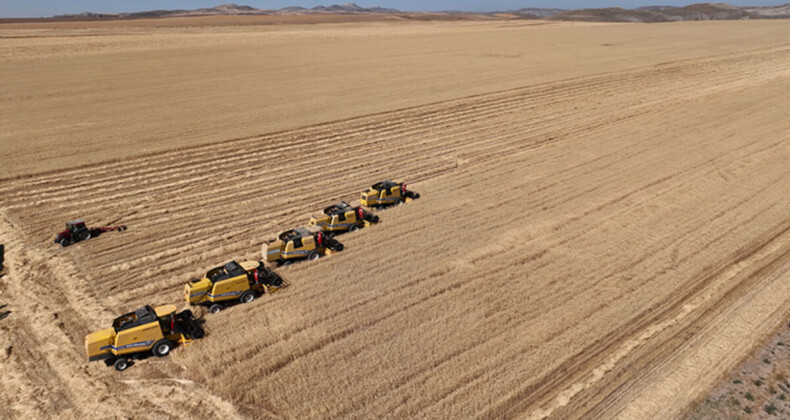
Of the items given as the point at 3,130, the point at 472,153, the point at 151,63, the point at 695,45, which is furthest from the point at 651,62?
the point at 3,130

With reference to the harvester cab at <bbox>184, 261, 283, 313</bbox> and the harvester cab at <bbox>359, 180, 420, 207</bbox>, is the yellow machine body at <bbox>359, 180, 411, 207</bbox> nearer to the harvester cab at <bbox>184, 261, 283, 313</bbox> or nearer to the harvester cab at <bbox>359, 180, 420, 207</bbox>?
the harvester cab at <bbox>359, 180, 420, 207</bbox>

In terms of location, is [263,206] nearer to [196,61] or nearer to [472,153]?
[472,153]

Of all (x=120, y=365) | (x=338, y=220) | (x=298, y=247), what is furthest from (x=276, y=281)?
(x=120, y=365)

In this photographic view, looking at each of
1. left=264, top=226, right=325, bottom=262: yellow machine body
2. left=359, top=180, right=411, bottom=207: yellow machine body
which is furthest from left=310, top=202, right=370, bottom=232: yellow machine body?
left=359, top=180, right=411, bottom=207: yellow machine body

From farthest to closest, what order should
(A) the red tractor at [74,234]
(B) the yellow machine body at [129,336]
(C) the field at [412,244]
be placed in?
(A) the red tractor at [74,234], (B) the yellow machine body at [129,336], (C) the field at [412,244]

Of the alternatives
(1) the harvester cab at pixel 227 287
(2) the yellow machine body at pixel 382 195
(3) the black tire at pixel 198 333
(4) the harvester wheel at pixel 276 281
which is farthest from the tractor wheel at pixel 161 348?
(2) the yellow machine body at pixel 382 195

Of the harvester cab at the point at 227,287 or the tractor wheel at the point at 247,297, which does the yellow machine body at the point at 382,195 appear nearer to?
the harvester cab at the point at 227,287

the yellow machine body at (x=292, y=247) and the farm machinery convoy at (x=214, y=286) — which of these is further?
the yellow machine body at (x=292, y=247)
